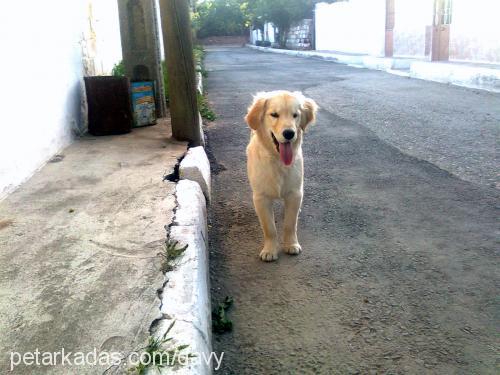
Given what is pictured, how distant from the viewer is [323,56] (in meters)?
23.5

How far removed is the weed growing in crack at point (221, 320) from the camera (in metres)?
2.60

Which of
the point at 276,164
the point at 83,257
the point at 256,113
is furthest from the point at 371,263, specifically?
the point at 83,257

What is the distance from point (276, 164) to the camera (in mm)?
3320

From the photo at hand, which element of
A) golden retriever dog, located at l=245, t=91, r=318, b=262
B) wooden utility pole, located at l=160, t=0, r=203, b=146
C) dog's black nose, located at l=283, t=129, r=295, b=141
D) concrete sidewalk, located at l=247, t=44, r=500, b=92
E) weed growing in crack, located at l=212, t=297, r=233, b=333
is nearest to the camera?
weed growing in crack, located at l=212, t=297, r=233, b=333

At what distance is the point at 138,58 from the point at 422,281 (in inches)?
207

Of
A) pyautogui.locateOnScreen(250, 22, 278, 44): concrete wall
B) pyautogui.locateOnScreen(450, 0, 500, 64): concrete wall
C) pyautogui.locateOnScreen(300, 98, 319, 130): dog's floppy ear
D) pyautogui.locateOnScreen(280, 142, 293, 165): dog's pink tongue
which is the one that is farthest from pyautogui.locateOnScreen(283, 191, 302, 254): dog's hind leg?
pyautogui.locateOnScreen(250, 22, 278, 44): concrete wall

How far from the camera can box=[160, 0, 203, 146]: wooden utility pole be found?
5170mm

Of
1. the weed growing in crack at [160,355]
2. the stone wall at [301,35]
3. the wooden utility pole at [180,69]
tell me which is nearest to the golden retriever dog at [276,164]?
the weed growing in crack at [160,355]

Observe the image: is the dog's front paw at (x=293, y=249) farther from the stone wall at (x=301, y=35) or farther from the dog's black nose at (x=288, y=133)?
the stone wall at (x=301, y=35)

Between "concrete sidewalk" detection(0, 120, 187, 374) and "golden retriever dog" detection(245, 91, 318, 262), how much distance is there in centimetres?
66

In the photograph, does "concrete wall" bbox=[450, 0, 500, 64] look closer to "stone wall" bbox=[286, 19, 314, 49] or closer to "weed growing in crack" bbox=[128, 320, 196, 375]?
"weed growing in crack" bbox=[128, 320, 196, 375]

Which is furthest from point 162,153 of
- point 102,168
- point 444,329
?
point 444,329

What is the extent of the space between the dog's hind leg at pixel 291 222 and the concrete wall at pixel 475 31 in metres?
12.9

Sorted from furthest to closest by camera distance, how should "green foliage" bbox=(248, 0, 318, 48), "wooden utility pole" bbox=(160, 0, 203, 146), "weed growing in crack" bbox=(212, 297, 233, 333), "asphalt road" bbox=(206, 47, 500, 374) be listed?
"green foliage" bbox=(248, 0, 318, 48) → "wooden utility pole" bbox=(160, 0, 203, 146) → "weed growing in crack" bbox=(212, 297, 233, 333) → "asphalt road" bbox=(206, 47, 500, 374)
